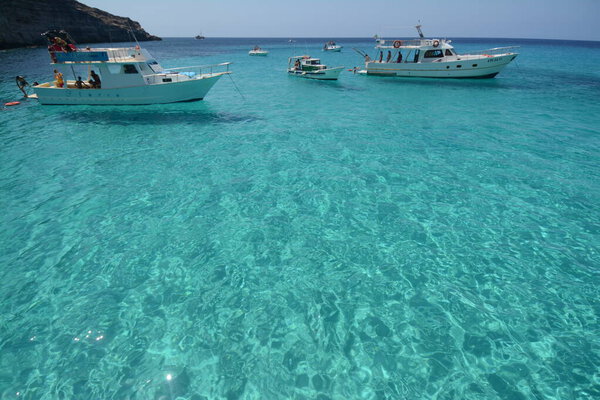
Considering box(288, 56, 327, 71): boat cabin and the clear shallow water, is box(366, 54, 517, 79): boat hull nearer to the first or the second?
box(288, 56, 327, 71): boat cabin

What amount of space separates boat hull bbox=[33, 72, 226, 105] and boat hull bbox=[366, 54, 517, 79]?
28.7 metres

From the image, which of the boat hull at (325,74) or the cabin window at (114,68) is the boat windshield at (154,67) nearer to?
the cabin window at (114,68)

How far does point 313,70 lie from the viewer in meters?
39.9

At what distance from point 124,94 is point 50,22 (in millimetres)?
107190

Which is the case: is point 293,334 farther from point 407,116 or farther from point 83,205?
point 407,116

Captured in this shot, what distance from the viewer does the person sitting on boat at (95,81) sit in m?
23.7

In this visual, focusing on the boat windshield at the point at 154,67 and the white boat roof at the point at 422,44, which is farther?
the white boat roof at the point at 422,44

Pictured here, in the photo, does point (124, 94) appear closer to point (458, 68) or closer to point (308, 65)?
point (308, 65)

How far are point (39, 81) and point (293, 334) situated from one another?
45.4 meters

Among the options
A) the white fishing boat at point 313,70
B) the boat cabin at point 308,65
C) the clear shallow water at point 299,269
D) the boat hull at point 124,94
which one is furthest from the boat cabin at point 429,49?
the boat hull at point 124,94

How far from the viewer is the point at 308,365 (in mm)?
5594

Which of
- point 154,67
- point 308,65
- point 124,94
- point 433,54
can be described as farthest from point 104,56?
point 433,54

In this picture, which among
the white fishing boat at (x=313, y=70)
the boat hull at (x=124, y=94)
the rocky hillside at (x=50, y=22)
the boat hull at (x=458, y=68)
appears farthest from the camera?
the rocky hillside at (x=50, y=22)

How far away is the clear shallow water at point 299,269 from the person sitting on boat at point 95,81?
8.84m
